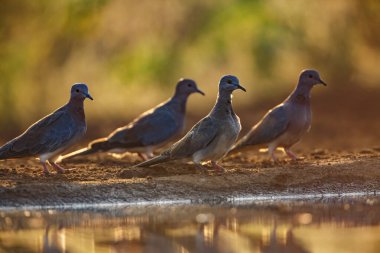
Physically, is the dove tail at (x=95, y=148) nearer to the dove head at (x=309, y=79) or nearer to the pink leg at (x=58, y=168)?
the pink leg at (x=58, y=168)

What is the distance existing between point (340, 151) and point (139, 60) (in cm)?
677

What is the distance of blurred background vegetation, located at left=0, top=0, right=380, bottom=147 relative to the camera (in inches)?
723

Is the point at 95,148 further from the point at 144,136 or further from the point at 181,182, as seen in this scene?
the point at 181,182

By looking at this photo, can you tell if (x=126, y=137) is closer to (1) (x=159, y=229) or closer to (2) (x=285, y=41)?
(1) (x=159, y=229)

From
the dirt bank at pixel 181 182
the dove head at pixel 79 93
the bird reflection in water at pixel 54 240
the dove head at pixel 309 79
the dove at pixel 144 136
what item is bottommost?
the bird reflection in water at pixel 54 240

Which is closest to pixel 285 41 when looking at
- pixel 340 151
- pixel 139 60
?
pixel 139 60

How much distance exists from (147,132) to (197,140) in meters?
2.03

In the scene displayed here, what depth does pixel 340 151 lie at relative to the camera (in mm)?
14523

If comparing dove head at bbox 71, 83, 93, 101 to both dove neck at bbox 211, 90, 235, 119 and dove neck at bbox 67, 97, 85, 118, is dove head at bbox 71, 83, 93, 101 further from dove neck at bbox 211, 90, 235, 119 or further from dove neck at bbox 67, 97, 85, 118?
dove neck at bbox 211, 90, 235, 119

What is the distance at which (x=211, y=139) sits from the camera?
38.6 feet

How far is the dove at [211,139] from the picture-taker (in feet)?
38.5

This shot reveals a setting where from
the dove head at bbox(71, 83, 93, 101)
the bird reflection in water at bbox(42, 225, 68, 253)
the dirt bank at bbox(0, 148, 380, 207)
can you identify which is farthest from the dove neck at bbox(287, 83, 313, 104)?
the bird reflection in water at bbox(42, 225, 68, 253)

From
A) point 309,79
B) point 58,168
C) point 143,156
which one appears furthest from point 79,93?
point 309,79

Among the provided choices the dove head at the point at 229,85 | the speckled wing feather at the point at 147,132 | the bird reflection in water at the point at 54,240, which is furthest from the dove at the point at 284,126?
the bird reflection in water at the point at 54,240
